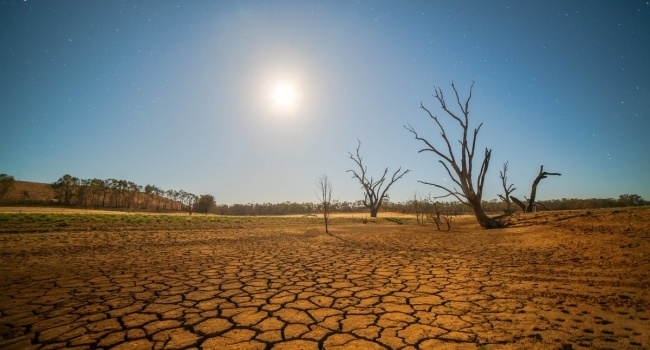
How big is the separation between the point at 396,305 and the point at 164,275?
4.31 m

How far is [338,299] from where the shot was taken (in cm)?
368

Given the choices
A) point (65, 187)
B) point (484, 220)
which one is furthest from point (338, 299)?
point (65, 187)

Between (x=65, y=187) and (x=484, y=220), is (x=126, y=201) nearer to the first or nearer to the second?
(x=65, y=187)

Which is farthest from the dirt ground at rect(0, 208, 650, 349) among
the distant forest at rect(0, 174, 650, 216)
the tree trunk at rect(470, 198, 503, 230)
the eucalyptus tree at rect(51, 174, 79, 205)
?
the eucalyptus tree at rect(51, 174, 79, 205)

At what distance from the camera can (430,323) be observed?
2.83 meters

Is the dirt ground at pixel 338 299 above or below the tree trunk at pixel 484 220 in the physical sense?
below

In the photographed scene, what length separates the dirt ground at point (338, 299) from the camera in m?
2.49

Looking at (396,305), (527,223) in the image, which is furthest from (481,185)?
(396,305)

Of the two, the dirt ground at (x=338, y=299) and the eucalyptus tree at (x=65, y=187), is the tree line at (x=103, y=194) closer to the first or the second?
the eucalyptus tree at (x=65, y=187)

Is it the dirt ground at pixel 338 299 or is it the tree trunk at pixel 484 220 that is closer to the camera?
the dirt ground at pixel 338 299

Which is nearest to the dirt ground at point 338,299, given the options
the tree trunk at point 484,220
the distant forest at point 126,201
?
the tree trunk at point 484,220

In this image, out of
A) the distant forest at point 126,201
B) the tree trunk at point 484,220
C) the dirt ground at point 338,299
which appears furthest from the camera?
the distant forest at point 126,201

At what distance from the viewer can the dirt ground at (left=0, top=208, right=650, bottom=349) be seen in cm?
249

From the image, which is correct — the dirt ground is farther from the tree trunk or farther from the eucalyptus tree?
the eucalyptus tree
